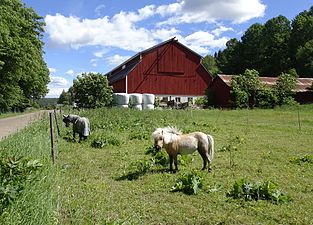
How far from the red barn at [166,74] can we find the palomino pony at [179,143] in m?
39.2

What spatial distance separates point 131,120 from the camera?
21.8 meters

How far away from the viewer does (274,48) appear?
82.7 m

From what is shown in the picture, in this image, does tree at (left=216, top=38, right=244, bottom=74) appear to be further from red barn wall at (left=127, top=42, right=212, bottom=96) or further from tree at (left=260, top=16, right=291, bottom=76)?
red barn wall at (left=127, top=42, right=212, bottom=96)

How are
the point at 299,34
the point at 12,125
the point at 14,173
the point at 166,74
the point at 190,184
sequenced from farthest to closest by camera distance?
the point at 299,34, the point at 166,74, the point at 12,125, the point at 190,184, the point at 14,173

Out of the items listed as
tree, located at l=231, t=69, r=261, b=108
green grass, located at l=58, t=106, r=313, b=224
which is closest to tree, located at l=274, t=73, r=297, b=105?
tree, located at l=231, t=69, r=261, b=108

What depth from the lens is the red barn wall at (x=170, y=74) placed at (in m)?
49.7

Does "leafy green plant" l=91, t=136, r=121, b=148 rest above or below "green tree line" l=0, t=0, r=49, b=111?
below

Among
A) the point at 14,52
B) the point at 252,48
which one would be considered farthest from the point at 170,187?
the point at 252,48

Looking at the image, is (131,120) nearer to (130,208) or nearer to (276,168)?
(276,168)

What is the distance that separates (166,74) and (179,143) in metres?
42.4

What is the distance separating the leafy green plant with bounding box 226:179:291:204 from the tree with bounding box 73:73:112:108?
1294 inches

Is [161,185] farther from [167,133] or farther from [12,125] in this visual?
[12,125]

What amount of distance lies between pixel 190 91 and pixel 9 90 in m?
25.8

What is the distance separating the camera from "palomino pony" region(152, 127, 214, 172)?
30.2 feet
